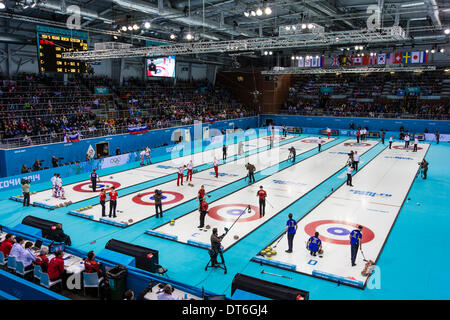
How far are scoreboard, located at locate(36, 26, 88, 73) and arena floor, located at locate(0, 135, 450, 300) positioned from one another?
886cm

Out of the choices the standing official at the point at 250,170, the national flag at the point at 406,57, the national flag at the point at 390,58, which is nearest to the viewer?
the standing official at the point at 250,170

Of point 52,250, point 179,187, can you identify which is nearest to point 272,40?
point 179,187

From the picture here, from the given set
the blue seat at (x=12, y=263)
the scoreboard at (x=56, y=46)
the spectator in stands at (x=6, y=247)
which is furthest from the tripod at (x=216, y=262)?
the scoreboard at (x=56, y=46)

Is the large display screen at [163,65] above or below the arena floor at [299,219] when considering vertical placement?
above

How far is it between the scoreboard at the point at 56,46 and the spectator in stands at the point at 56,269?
2164cm

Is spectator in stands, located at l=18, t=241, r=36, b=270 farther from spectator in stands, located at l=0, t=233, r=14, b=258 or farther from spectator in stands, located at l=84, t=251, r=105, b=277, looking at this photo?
spectator in stands, located at l=84, t=251, r=105, b=277

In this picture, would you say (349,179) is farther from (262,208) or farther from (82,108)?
(82,108)

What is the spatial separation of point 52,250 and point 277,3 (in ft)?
66.8

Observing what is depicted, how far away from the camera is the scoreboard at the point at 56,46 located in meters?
26.1

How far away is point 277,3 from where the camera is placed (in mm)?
23750

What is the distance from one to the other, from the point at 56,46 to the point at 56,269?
22.6 m

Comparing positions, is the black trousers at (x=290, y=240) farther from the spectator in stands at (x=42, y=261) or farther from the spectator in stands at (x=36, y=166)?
the spectator in stands at (x=36, y=166)

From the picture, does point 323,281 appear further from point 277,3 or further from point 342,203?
point 277,3


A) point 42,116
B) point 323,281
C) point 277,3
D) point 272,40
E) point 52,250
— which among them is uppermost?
point 277,3
